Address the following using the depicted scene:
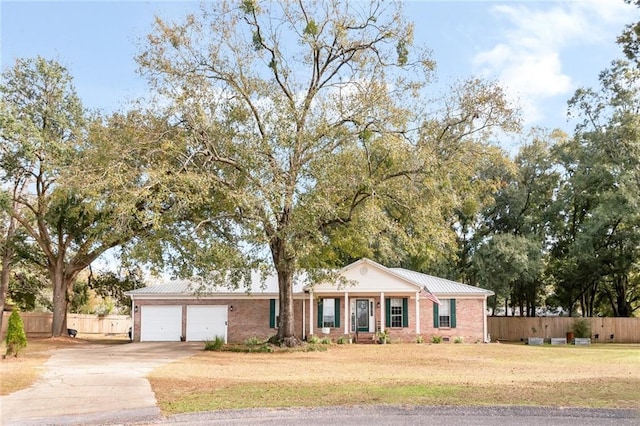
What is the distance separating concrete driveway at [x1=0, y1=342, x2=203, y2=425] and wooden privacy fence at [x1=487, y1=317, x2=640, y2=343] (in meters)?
23.2

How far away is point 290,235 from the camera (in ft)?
70.6

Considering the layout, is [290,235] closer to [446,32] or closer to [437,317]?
[446,32]

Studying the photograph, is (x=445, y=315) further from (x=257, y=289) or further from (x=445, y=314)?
(x=257, y=289)

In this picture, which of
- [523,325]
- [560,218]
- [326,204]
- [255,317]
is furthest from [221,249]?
[560,218]

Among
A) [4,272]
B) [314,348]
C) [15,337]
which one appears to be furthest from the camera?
[4,272]

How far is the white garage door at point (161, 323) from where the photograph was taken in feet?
98.2

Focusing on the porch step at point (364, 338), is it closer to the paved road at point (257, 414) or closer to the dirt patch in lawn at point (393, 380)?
the dirt patch in lawn at point (393, 380)

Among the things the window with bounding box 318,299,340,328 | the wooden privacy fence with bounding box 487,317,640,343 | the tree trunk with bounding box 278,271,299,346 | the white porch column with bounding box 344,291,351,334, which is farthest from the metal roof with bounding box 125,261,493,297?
the wooden privacy fence with bounding box 487,317,640,343

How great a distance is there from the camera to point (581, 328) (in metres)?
33.5

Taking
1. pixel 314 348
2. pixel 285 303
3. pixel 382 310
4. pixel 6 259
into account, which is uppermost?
pixel 6 259

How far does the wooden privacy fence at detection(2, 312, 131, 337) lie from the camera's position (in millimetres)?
34716

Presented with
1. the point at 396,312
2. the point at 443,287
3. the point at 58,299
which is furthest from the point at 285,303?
the point at 58,299

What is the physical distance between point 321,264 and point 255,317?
6530 mm

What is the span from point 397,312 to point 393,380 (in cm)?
1657
